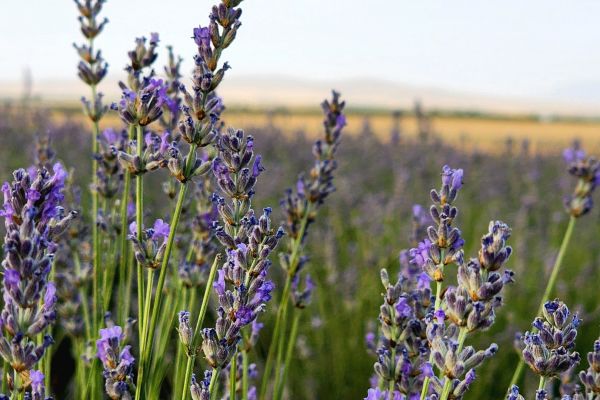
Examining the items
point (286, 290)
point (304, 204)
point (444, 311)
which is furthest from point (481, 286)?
point (304, 204)

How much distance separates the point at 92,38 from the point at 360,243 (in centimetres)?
332

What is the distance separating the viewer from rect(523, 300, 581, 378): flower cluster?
1047 millimetres

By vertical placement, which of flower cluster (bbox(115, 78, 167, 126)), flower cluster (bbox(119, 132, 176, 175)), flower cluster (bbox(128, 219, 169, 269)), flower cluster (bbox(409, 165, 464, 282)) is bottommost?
flower cluster (bbox(128, 219, 169, 269))

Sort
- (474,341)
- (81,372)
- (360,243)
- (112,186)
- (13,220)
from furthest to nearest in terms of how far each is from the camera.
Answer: (360,243) < (474,341) < (112,186) < (81,372) < (13,220)

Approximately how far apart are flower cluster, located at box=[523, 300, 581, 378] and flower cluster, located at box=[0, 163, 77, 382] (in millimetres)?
770

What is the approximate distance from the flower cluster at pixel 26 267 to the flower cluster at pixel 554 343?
770 mm

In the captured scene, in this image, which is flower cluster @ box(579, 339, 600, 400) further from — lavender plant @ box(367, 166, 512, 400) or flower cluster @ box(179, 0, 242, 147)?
flower cluster @ box(179, 0, 242, 147)

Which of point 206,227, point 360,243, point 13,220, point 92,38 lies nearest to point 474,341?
point 360,243

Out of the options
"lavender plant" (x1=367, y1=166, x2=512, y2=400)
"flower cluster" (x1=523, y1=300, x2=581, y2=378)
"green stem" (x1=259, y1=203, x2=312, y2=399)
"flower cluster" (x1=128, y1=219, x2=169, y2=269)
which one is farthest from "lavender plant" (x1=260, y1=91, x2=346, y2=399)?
"flower cluster" (x1=523, y1=300, x2=581, y2=378)

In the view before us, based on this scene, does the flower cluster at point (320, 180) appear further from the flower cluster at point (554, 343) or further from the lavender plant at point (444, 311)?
the flower cluster at point (554, 343)

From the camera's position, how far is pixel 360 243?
4.88 m

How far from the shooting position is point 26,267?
0.86 m

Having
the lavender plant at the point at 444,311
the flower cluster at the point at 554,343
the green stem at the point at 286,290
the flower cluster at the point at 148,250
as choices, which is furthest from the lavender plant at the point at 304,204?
the flower cluster at the point at 554,343

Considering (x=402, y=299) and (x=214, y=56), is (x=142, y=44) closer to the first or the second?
(x=214, y=56)
